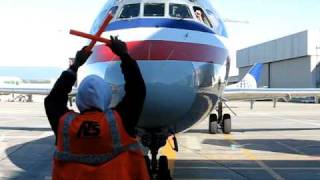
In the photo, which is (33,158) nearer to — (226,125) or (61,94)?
(226,125)

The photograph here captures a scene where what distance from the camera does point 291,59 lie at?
90688 mm

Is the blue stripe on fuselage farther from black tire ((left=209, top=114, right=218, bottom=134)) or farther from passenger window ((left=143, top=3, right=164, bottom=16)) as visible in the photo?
black tire ((left=209, top=114, right=218, bottom=134))

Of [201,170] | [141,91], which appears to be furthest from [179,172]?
[141,91]

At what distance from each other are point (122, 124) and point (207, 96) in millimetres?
4666

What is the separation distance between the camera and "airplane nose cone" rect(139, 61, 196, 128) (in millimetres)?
6711

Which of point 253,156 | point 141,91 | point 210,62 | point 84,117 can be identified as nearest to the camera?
point 84,117

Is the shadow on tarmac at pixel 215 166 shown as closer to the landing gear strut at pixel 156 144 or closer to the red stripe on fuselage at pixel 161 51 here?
the landing gear strut at pixel 156 144

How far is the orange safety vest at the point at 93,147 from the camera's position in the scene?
3.12 metres

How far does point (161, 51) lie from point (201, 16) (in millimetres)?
1678

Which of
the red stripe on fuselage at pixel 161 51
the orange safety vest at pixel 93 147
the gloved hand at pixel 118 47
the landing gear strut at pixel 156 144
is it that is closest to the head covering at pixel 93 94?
the orange safety vest at pixel 93 147

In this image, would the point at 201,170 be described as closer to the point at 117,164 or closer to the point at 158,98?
the point at 158,98

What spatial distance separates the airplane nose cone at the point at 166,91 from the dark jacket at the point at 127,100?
3.12 m

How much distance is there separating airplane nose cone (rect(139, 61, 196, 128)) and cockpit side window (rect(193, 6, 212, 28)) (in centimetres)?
140

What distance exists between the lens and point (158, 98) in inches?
265
